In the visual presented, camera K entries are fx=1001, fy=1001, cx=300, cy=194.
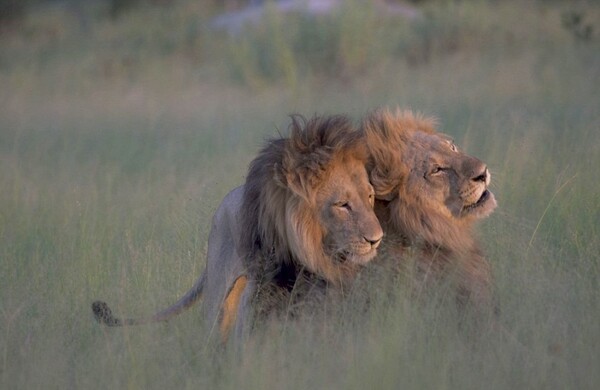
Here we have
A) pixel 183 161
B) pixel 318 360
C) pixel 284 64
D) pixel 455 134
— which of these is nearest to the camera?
pixel 318 360

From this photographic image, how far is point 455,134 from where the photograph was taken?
25.7 ft

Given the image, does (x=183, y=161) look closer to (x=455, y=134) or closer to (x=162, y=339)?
(x=455, y=134)

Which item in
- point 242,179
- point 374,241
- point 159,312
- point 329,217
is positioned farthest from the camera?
point 242,179

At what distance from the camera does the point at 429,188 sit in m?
4.30

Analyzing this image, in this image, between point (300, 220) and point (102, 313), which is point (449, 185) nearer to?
point (300, 220)

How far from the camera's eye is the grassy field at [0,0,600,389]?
12.5 feet

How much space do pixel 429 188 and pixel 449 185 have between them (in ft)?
0.29

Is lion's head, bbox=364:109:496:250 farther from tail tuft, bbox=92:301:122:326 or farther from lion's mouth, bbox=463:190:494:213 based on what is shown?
tail tuft, bbox=92:301:122:326

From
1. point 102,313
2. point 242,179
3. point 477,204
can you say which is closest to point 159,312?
point 102,313

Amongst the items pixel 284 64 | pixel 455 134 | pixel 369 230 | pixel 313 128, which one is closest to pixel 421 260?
pixel 369 230

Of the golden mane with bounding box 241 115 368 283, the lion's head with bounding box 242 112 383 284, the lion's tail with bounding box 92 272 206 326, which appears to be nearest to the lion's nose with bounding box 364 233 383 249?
the lion's head with bounding box 242 112 383 284

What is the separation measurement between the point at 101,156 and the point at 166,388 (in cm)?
587

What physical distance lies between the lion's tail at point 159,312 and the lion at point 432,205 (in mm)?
993

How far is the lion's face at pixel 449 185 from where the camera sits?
4.27m
